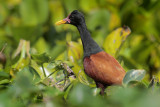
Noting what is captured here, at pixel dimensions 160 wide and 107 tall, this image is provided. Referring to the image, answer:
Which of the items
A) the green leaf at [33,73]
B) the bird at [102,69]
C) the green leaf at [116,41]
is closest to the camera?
the green leaf at [33,73]

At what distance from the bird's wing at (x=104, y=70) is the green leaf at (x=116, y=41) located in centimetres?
52

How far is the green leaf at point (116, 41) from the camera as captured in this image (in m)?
2.37

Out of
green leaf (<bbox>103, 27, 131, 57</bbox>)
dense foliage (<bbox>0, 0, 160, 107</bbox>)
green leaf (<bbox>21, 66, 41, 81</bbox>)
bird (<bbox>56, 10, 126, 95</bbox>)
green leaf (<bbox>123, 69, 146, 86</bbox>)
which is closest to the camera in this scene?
dense foliage (<bbox>0, 0, 160, 107</bbox>)

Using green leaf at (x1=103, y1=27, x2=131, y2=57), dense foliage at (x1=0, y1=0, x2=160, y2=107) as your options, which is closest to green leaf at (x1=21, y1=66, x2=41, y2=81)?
dense foliage at (x1=0, y1=0, x2=160, y2=107)

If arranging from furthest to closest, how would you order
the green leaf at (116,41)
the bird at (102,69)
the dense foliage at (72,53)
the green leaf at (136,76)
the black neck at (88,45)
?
the green leaf at (116,41)
the black neck at (88,45)
the bird at (102,69)
the green leaf at (136,76)
the dense foliage at (72,53)

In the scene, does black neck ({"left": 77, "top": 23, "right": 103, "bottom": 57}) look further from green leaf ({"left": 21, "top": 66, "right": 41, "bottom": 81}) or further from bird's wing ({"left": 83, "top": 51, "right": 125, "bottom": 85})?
green leaf ({"left": 21, "top": 66, "right": 41, "bottom": 81})

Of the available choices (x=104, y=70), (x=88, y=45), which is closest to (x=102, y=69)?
(x=104, y=70)

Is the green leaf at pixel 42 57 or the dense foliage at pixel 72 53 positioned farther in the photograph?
the green leaf at pixel 42 57

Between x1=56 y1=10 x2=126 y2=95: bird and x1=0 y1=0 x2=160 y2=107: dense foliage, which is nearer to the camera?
x1=0 y1=0 x2=160 y2=107: dense foliage

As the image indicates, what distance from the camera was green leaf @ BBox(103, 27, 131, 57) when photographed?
2373mm

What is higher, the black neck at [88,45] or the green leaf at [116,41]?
the black neck at [88,45]

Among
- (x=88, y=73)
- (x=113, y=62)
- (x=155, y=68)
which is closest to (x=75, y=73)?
(x=88, y=73)

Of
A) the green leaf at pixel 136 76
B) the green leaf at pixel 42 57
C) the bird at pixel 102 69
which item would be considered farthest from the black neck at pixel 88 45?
the green leaf at pixel 136 76

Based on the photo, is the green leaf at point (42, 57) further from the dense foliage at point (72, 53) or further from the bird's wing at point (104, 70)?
the bird's wing at point (104, 70)
